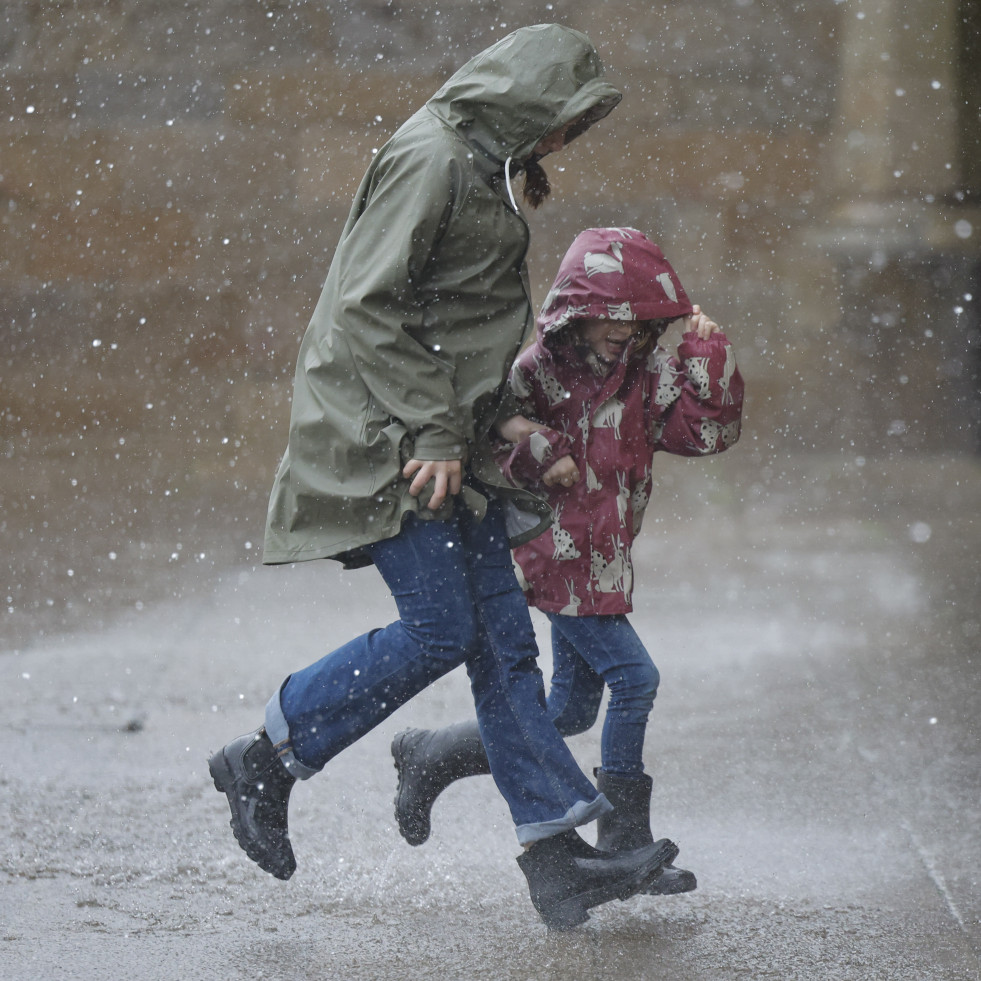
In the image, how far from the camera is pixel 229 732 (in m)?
4.46

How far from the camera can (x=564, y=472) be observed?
10.0 ft

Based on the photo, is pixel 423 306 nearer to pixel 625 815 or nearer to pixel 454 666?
pixel 454 666

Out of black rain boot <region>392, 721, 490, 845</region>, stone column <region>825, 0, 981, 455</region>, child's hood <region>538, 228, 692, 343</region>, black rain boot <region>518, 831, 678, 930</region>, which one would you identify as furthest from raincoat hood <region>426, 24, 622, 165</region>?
stone column <region>825, 0, 981, 455</region>

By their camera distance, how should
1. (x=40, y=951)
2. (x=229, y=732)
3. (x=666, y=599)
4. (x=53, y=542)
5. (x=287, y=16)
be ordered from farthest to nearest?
(x=287, y=16), (x=53, y=542), (x=666, y=599), (x=229, y=732), (x=40, y=951)

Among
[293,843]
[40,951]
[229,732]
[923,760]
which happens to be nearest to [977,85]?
[923,760]

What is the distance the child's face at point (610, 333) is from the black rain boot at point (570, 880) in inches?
42.5

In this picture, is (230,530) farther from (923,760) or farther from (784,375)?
(923,760)

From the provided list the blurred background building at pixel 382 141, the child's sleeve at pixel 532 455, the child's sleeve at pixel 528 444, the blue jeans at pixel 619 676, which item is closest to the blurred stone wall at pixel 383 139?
the blurred background building at pixel 382 141

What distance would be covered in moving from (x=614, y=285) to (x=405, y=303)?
593mm

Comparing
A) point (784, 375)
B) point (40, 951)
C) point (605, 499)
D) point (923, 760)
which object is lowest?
point (784, 375)

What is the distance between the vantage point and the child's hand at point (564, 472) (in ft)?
10.0

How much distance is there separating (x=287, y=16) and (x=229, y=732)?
5.76 meters

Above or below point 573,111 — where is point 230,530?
below

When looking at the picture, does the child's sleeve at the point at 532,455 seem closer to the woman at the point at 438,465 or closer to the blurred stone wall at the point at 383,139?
the woman at the point at 438,465
